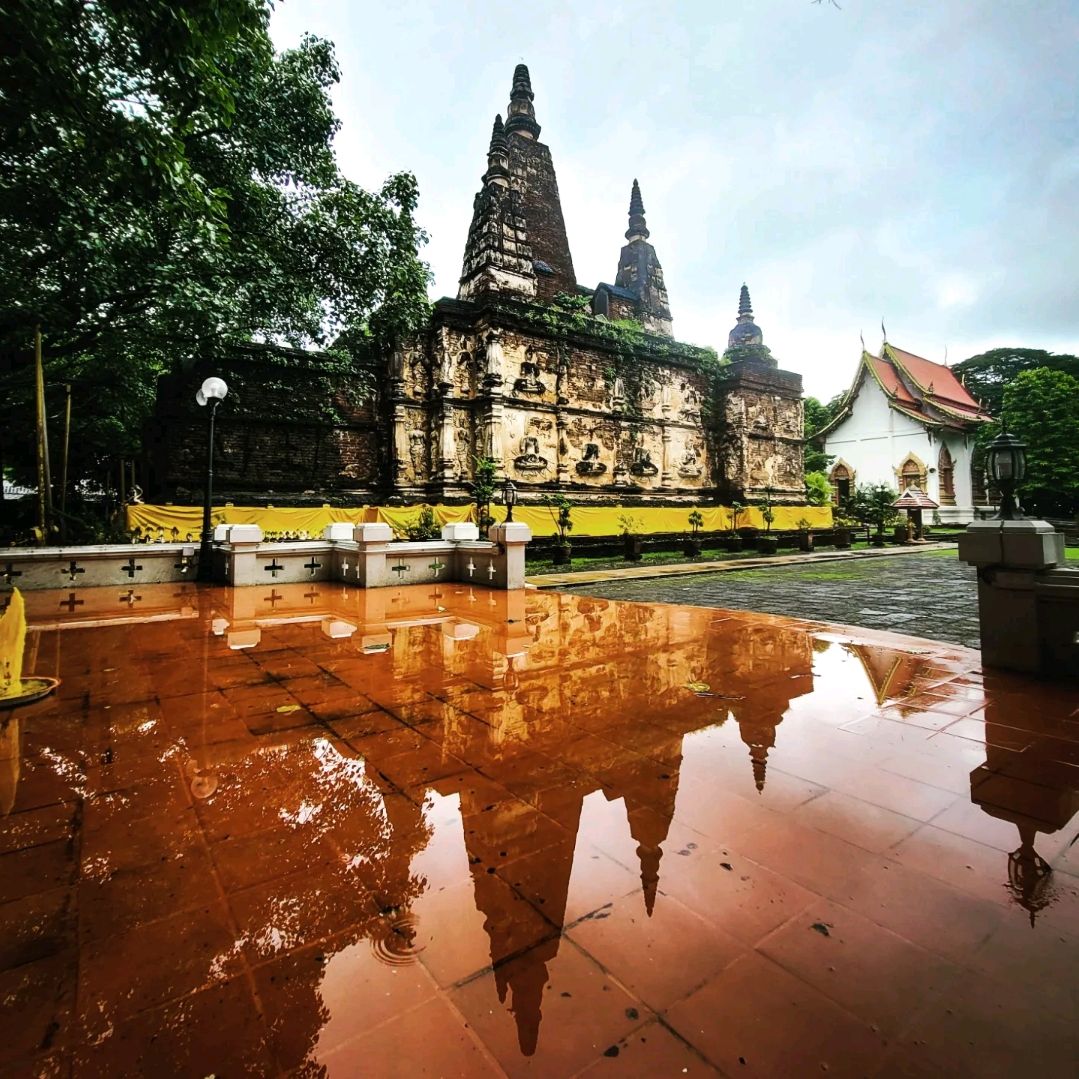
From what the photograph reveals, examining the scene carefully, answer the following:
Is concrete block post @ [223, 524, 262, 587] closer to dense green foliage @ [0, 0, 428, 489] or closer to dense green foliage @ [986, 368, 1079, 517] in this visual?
dense green foliage @ [0, 0, 428, 489]

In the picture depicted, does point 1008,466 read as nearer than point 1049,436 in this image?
Yes

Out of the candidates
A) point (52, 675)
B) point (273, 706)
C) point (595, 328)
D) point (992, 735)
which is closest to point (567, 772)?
point (273, 706)

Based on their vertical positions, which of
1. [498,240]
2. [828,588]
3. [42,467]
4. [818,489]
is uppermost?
[498,240]

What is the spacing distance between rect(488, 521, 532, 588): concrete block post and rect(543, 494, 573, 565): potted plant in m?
6.83

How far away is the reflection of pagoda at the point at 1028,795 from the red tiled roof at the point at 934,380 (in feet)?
124

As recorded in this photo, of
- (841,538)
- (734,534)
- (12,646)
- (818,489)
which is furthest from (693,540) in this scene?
(818,489)

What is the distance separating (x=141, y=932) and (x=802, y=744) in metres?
3.38

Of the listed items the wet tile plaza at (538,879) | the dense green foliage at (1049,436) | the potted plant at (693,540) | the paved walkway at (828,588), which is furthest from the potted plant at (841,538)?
the wet tile plaza at (538,879)

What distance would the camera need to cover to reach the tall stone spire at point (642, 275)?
2909cm

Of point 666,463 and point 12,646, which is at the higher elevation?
point 666,463

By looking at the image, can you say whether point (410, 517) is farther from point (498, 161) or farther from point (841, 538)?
point (841, 538)

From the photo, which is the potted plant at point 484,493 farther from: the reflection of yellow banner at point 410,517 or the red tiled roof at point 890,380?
the red tiled roof at point 890,380

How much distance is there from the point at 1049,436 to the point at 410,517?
3531 centimetres

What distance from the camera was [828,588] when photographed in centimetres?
1123
